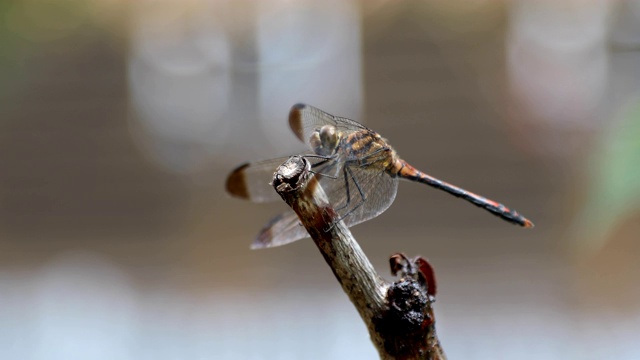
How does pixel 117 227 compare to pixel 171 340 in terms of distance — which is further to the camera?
pixel 117 227

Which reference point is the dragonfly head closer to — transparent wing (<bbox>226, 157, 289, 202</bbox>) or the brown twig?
transparent wing (<bbox>226, 157, 289, 202</bbox>)

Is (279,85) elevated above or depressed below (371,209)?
above

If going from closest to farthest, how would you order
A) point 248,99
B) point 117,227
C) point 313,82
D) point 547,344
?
point 547,344 → point 313,82 → point 248,99 → point 117,227

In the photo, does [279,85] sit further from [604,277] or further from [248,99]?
[604,277]

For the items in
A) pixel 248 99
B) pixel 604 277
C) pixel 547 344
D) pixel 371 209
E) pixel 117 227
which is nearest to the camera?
pixel 371 209

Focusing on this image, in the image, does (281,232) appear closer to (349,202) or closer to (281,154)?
(349,202)

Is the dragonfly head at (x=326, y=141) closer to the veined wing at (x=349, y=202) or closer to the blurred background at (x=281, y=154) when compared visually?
the veined wing at (x=349, y=202)

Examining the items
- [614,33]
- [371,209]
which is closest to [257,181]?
[371,209]

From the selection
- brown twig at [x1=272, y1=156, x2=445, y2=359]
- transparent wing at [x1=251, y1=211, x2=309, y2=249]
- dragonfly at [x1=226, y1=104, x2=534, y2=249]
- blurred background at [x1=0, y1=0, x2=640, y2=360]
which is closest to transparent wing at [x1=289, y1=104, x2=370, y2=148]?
dragonfly at [x1=226, y1=104, x2=534, y2=249]

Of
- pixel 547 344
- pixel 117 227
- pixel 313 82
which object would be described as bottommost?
pixel 547 344
